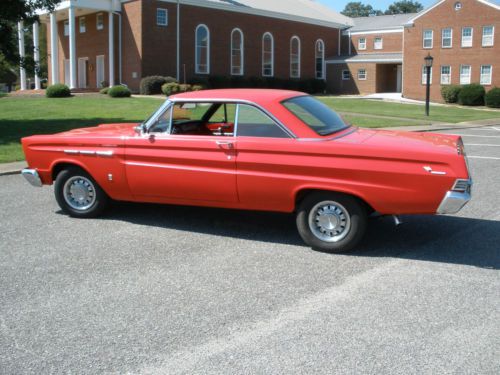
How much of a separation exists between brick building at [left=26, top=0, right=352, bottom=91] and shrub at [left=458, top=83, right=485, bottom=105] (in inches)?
599

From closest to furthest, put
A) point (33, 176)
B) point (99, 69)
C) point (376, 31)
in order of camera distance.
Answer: point (33, 176) < point (99, 69) < point (376, 31)

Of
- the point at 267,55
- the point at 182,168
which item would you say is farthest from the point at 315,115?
the point at 267,55

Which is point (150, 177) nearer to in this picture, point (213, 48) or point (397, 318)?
point (397, 318)

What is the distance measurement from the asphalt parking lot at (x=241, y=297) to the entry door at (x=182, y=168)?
49cm

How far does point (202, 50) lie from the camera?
43.4 m

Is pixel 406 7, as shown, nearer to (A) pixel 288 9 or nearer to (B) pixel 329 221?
(A) pixel 288 9

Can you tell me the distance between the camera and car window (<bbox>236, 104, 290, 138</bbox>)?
6344 mm

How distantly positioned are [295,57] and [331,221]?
47.7 metres

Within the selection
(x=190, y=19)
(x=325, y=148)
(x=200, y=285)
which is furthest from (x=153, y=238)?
(x=190, y=19)

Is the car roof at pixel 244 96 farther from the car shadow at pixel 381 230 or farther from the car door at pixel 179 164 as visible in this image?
the car shadow at pixel 381 230

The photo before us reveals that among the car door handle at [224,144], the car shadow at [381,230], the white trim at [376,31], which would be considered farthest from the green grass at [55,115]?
the white trim at [376,31]

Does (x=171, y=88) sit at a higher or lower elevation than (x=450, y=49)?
lower

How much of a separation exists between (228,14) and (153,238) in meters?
40.3

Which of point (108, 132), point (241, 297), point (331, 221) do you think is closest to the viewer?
point (241, 297)
